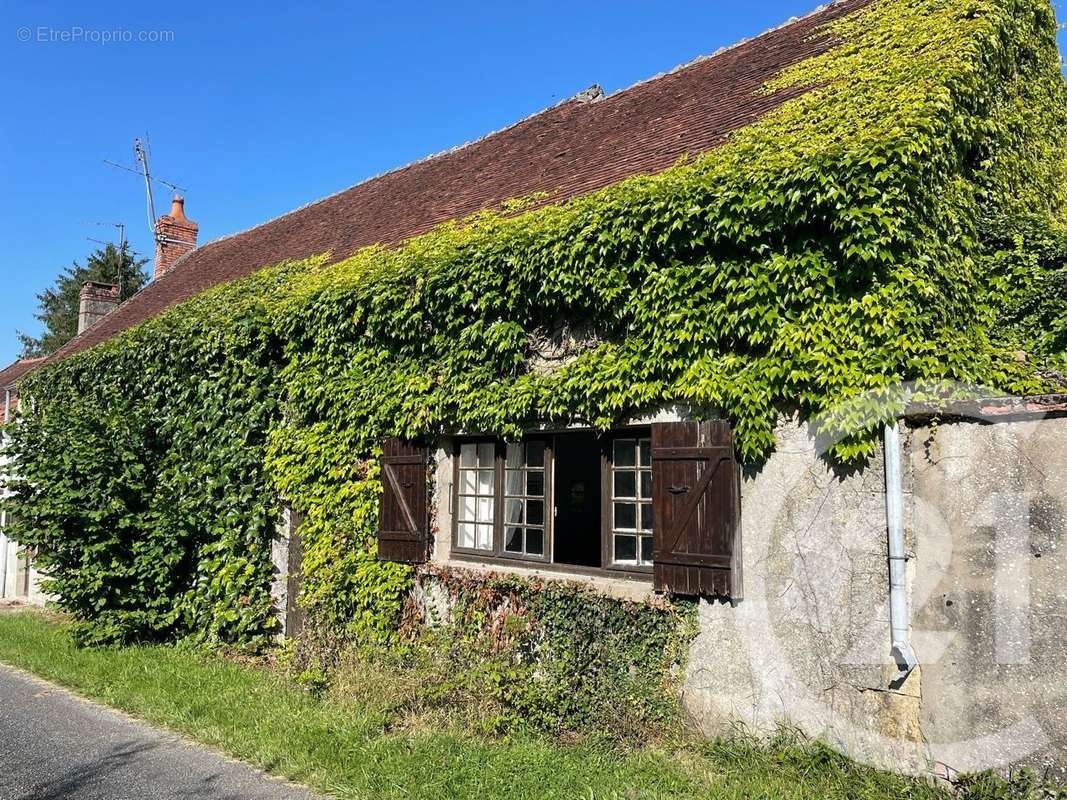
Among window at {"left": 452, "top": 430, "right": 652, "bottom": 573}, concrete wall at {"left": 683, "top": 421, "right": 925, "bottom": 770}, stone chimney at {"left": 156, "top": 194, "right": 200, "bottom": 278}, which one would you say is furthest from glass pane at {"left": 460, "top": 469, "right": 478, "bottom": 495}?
stone chimney at {"left": 156, "top": 194, "right": 200, "bottom": 278}

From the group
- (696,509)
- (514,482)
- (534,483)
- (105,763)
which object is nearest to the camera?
(105,763)

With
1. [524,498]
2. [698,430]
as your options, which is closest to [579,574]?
[524,498]

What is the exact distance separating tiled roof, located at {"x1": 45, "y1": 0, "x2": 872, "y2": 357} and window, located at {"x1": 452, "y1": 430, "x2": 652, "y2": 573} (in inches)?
108

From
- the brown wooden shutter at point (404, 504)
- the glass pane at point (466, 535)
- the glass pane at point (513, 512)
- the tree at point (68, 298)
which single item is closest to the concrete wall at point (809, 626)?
A: the glass pane at point (513, 512)

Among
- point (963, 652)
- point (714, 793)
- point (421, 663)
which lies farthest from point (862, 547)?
point (421, 663)

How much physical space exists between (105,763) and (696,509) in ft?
14.8

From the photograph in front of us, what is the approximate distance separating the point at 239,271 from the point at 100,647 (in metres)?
6.81

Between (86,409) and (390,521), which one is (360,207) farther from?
(390,521)

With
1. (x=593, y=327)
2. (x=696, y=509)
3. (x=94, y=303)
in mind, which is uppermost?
(x=94, y=303)

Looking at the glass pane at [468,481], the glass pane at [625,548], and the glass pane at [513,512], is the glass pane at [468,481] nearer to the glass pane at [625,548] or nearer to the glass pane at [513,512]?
the glass pane at [513,512]

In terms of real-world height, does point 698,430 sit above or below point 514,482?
above

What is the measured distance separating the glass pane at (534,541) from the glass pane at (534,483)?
1.08 feet

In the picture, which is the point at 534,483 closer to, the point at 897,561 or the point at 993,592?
the point at 897,561

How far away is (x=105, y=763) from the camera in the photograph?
5.25 meters
